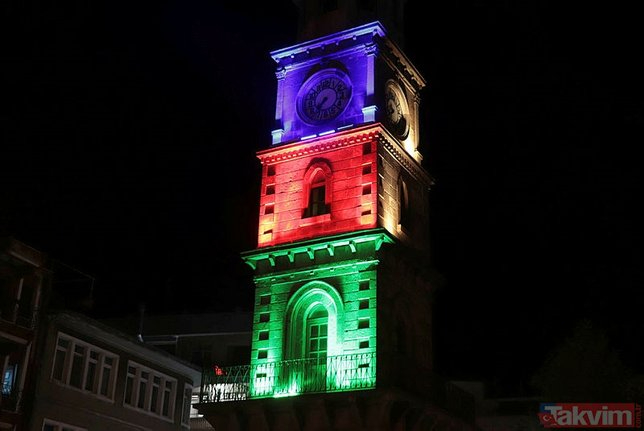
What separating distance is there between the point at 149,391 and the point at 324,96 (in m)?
18.3

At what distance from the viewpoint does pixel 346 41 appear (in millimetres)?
37938

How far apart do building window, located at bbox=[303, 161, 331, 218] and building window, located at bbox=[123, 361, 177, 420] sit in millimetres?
13810

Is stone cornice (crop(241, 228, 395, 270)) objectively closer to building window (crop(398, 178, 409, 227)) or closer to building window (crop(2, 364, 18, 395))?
building window (crop(398, 178, 409, 227))

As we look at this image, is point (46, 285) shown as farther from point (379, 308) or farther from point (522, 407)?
point (522, 407)

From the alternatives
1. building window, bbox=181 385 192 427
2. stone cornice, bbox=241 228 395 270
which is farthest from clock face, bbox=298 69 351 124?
building window, bbox=181 385 192 427

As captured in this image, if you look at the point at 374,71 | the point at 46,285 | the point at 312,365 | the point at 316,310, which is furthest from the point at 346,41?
the point at 46,285

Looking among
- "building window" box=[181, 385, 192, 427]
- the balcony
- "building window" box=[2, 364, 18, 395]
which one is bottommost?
the balcony

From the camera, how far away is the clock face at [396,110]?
37656 mm

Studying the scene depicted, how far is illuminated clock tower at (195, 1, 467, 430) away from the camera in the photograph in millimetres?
32094

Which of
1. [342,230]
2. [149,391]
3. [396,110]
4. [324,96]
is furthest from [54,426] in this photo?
[396,110]

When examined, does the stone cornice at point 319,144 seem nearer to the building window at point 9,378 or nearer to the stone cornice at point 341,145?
the stone cornice at point 341,145

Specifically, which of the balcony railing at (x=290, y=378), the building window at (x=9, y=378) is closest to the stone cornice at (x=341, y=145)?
the balcony railing at (x=290, y=378)

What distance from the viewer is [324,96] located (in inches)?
1484

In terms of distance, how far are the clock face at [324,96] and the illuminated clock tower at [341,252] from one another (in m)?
0.05
